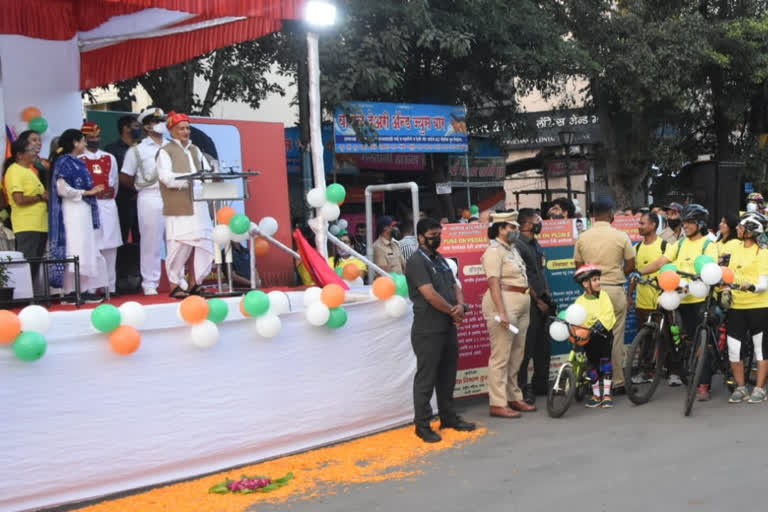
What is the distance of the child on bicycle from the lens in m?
7.71

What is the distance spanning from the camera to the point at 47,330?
533 centimetres

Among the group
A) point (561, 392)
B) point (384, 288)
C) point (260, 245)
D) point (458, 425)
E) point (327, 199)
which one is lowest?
point (458, 425)

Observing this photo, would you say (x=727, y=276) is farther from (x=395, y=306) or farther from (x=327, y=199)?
(x=327, y=199)

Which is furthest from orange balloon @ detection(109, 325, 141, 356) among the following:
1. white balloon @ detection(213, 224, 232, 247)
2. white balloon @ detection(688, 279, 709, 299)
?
white balloon @ detection(688, 279, 709, 299)

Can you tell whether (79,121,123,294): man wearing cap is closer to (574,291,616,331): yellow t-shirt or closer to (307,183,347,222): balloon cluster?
(307,183,347,222): balloon cluster

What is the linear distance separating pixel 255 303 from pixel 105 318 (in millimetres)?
1102

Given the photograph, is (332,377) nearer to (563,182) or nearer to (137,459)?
(137,459)

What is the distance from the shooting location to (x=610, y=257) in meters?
8.18

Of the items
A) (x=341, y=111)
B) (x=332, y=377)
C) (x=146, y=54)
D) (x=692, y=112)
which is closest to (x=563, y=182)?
(x=692, y=112)

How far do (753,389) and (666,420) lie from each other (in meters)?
→ 1.36

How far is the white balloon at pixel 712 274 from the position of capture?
25.0 feet

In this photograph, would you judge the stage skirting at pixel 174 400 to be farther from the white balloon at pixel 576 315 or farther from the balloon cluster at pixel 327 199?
the white balloon at pixel 576 315

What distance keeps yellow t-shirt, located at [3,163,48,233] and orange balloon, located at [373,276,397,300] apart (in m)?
2.89

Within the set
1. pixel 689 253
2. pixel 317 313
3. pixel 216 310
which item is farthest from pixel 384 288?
pixel 689 253
